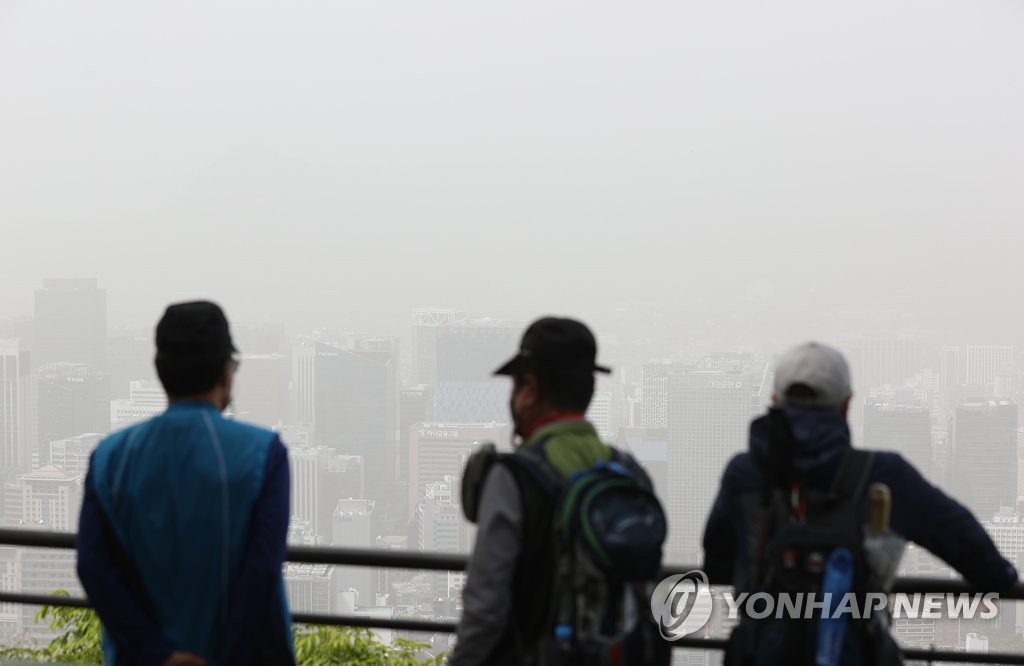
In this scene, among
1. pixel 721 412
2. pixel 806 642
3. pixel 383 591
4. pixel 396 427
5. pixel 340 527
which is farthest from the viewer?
pixel 396 427

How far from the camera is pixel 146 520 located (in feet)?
6.46

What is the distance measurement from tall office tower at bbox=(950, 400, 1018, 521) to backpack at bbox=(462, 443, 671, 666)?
5.63 meters

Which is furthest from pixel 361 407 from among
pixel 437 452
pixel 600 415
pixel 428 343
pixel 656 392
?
pixel 600 415

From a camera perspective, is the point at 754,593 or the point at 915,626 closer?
the point at 754,593

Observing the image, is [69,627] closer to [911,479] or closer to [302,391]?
[911,479]

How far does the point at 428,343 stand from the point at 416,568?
9016 millimetres

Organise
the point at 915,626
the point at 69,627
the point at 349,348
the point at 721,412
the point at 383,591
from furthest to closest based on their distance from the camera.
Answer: the point at 349,348, the point at 721,412, the point at 383,591, the point at 69,627, the point at 915,626

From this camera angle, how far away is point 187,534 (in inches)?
77.3

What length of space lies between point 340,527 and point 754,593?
7.87 metres

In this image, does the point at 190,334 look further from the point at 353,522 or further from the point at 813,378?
the point at 353,522

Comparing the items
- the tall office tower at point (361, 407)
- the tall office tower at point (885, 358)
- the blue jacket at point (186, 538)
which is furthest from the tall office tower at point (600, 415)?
the tall office tower at point (361, 407)

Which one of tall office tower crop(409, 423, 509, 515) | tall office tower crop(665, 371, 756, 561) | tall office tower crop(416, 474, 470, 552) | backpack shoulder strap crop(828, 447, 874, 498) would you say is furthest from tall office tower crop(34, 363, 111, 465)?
backpack shoulder strap crop(828, 447, 874, 498)

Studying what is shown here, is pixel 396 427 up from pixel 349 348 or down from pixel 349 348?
down

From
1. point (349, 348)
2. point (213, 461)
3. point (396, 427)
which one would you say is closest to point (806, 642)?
point (213, 461)
